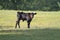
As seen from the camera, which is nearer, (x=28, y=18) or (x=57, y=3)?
(x=28, y=18)

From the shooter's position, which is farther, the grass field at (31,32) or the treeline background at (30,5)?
the treeline background at (30,5)

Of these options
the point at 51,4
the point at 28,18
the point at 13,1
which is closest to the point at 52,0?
the point at 51,4

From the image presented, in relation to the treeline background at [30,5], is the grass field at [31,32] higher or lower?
higher

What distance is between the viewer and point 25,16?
22.1 meters

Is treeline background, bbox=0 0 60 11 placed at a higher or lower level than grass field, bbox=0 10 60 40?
lower

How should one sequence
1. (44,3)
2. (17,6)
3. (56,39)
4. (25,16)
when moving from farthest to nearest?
(44,3)
(17,6)
(25,16)
(56,39)

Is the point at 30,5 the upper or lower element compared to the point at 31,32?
lower

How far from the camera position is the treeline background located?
54.9m

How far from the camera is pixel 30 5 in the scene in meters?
55.9

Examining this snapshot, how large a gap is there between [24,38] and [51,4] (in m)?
43.6

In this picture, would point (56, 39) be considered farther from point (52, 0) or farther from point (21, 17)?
point (52, 0)

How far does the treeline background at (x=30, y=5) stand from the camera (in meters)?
54.9

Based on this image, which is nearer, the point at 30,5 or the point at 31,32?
the point at 31,32

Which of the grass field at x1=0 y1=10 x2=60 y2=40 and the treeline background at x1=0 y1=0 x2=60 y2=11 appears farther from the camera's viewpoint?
the treeline background at x1=0 y1=0 x2=60 y2=11
